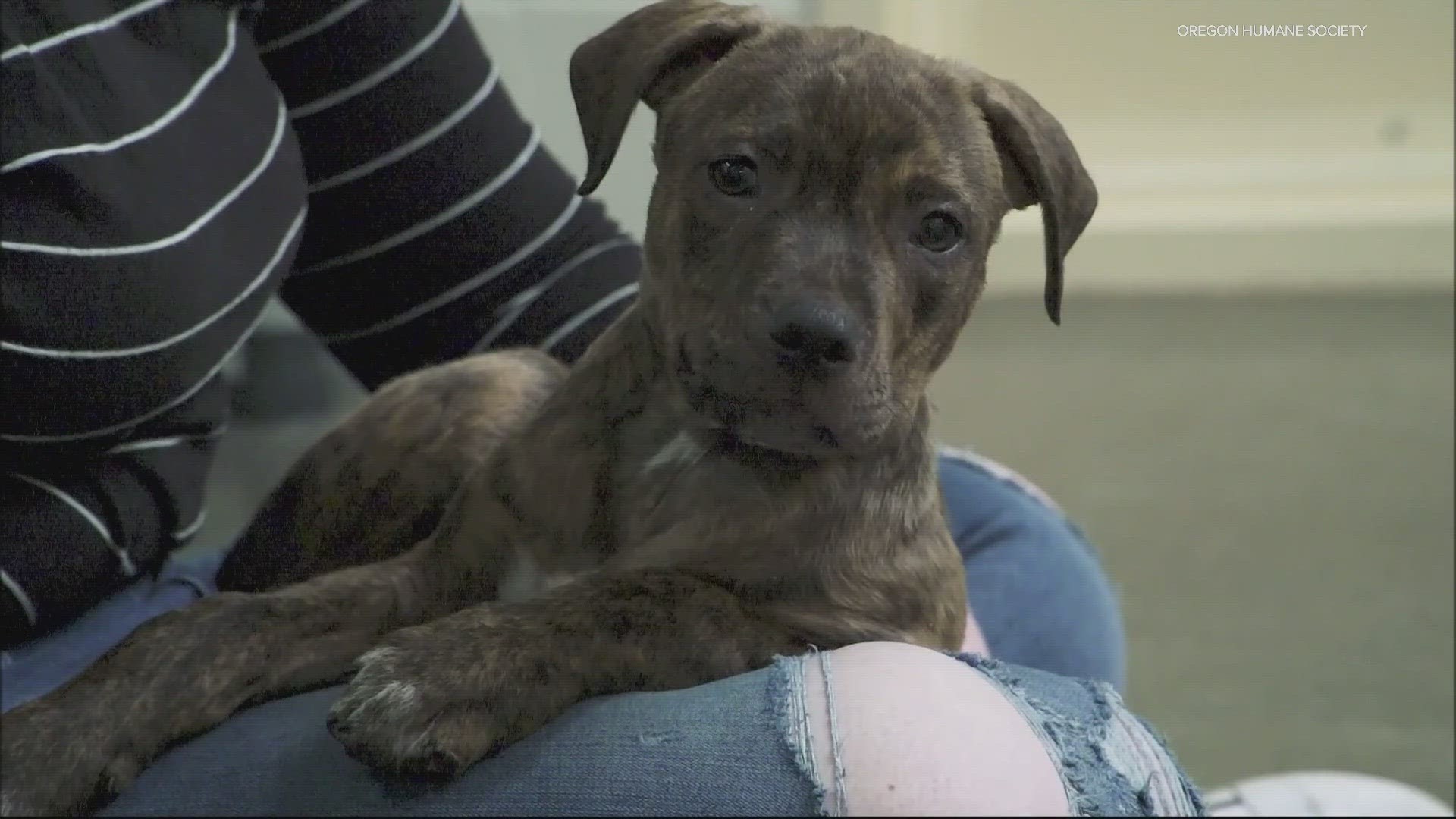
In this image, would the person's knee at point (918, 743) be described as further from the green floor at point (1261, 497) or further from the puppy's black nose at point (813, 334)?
the green floor at point (1261, 497)

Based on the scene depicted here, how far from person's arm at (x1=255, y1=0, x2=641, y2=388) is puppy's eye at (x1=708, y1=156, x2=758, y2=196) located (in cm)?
62

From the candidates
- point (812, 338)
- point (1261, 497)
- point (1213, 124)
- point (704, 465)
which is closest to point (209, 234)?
point (704, 465)

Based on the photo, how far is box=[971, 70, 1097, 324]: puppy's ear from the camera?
1.14 m

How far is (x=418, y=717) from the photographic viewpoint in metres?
1.01

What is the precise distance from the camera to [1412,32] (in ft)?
3.57

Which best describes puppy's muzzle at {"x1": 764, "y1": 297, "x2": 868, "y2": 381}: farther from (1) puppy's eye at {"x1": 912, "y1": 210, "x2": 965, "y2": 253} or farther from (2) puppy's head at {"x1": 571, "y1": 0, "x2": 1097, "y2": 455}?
(1) puppy's eye at {"x1": 912, "y1": 210, "x2": 965, "y2": 253}

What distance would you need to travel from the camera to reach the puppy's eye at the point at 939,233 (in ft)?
4.00

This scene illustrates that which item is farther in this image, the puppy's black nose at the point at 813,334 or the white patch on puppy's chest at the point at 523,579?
the white patch on puppy's chest at the point at 523,579

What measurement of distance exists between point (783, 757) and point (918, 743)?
11cm

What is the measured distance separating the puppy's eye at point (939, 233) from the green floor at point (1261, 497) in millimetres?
353

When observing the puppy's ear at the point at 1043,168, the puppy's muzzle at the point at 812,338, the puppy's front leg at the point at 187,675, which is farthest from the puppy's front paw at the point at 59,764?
the puppy's ear at the point at 1043,168

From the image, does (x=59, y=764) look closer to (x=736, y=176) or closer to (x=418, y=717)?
(x=418, y=717)

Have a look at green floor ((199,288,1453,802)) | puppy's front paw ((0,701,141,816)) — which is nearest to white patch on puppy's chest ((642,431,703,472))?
green floor ((199,288,1453,802))

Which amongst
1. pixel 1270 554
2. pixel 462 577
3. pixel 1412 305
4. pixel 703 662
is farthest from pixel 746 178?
pixel 1270 554
